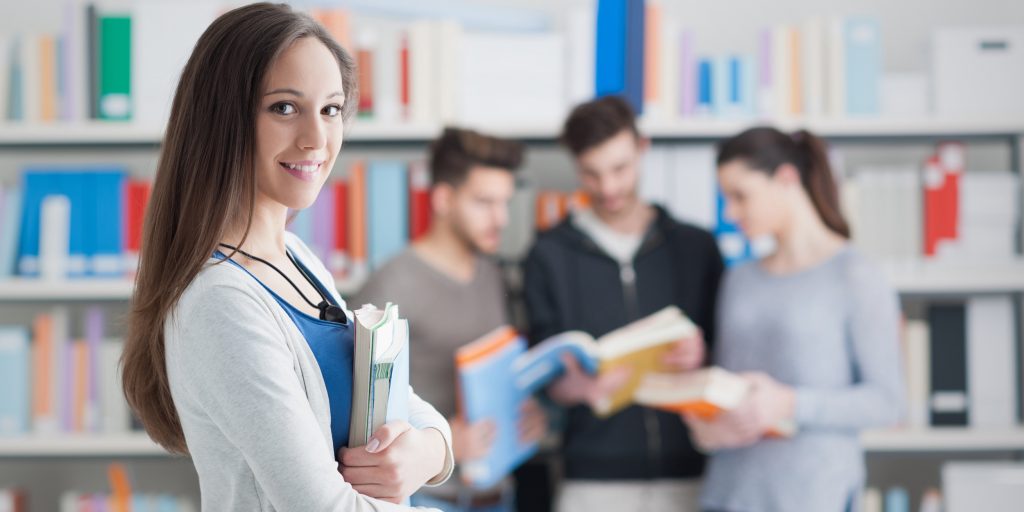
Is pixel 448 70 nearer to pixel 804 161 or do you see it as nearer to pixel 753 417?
pixel 804 161

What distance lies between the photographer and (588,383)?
2090 millimetres

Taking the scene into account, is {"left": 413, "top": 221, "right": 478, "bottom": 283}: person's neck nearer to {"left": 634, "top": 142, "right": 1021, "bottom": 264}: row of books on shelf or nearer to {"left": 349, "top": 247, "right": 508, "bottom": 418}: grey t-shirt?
{"left": 349, "top": 247, "right": 508, "bottom": 418}: grey t-shirt

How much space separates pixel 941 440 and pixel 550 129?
133 centimetres

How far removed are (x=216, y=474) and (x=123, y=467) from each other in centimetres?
253

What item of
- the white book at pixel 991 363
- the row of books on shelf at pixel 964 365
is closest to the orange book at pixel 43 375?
the row of books on shelf at pixel 964 365

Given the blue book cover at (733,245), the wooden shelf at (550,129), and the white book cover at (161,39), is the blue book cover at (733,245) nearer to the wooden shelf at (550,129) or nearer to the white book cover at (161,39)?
the wooden shelf at (550,129)

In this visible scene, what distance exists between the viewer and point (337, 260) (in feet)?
8.59

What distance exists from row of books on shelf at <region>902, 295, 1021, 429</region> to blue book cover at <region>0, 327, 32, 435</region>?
239 cm

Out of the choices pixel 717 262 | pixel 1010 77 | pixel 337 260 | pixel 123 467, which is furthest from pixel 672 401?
pixel 123 467

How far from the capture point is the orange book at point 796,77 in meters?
2.59

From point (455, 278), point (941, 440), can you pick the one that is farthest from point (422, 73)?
point (941, 440)

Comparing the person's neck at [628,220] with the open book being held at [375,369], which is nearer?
the open book being held at [375,369]

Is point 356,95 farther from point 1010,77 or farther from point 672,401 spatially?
point 1010,77

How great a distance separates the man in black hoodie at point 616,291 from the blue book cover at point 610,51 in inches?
11.2
